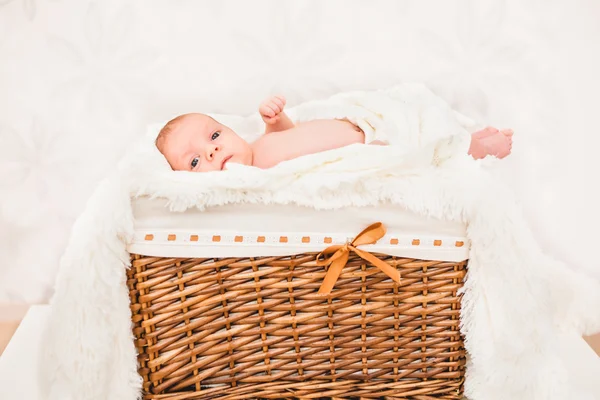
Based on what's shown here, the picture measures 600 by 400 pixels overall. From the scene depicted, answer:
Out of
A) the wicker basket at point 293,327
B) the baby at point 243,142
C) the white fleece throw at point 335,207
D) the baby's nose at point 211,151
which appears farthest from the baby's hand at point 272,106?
the wicker basket at point 293,327

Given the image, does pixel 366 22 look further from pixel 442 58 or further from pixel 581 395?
pixel 581 395

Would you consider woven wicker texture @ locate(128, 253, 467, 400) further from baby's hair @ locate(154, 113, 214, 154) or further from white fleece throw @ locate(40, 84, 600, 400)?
baby's hair @ locate(154, 113, 214, 154)

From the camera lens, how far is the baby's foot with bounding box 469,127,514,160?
4.03ft

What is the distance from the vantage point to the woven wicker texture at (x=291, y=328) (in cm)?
96

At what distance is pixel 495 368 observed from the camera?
97cm

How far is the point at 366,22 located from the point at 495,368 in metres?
0.83

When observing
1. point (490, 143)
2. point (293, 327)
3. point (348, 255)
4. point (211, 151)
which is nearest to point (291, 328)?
point (293, 327)

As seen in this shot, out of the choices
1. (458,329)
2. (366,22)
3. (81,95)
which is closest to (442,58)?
(366,22)

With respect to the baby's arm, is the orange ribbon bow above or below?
below

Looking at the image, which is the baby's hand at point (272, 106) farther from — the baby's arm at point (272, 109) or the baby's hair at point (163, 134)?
the baby's hair at point (163, 134)

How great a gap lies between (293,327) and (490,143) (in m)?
0.56

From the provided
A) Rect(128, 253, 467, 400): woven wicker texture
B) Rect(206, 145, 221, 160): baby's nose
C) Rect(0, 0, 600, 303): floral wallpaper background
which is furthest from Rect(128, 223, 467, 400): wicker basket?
Rect(0, 0, 600, 303): floral wallpaper background

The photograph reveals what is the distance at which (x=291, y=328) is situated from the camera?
3.27ft

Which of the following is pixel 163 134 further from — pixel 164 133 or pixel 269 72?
pixel 269 72
